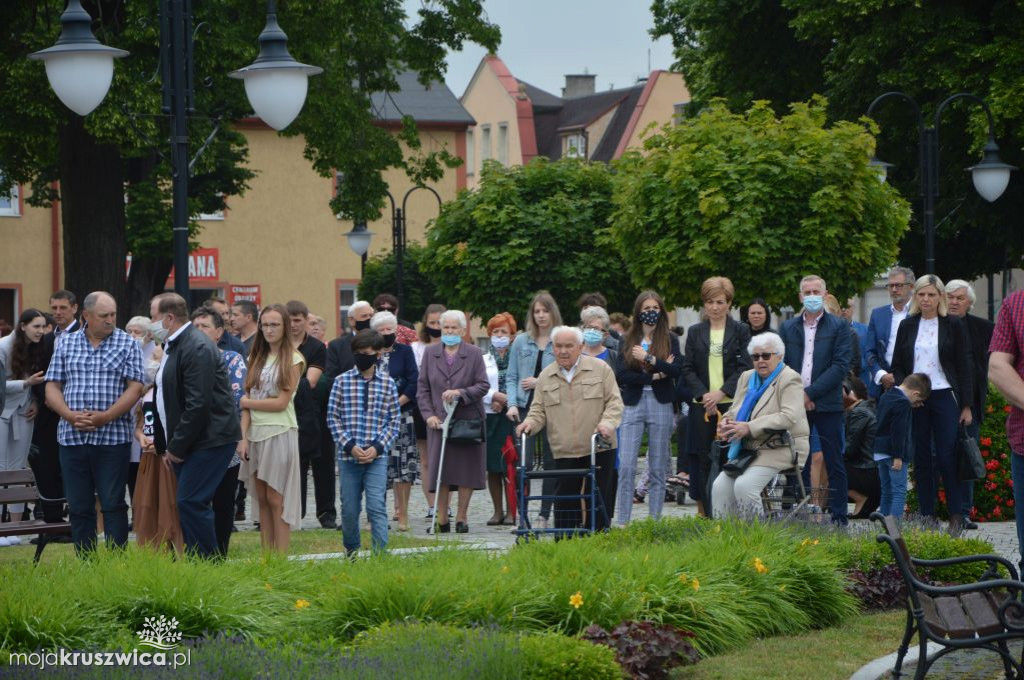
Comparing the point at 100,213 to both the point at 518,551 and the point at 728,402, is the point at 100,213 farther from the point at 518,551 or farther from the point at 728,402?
the point at 518,551

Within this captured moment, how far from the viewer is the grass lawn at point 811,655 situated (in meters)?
8.02

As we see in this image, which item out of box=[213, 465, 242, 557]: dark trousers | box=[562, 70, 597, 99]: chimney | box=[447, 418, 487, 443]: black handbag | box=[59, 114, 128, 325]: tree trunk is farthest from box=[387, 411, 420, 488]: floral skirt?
box=[562, 70, 597, 99]: chimney

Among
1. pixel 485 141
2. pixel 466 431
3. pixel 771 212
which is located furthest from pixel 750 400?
pixel 485 141

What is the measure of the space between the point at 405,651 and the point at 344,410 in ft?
16.4

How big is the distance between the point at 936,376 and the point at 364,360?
4858 millimetres

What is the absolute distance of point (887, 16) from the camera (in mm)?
30000

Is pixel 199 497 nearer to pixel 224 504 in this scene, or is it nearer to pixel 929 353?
pixel 224 504

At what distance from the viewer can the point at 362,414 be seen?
39.4 feet

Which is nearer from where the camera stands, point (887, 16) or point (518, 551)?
point (518, 551)

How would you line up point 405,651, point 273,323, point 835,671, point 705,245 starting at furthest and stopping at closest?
point 705,245, point 273,323, point 835,671, point 405,651

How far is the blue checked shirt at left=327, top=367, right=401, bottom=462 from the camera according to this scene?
12.0 m

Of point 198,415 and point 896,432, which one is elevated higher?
point 198,415

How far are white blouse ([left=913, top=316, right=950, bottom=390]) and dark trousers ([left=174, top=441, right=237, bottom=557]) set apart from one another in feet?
19.7

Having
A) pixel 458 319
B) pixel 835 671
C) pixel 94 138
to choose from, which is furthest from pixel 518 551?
pixel 94 138
